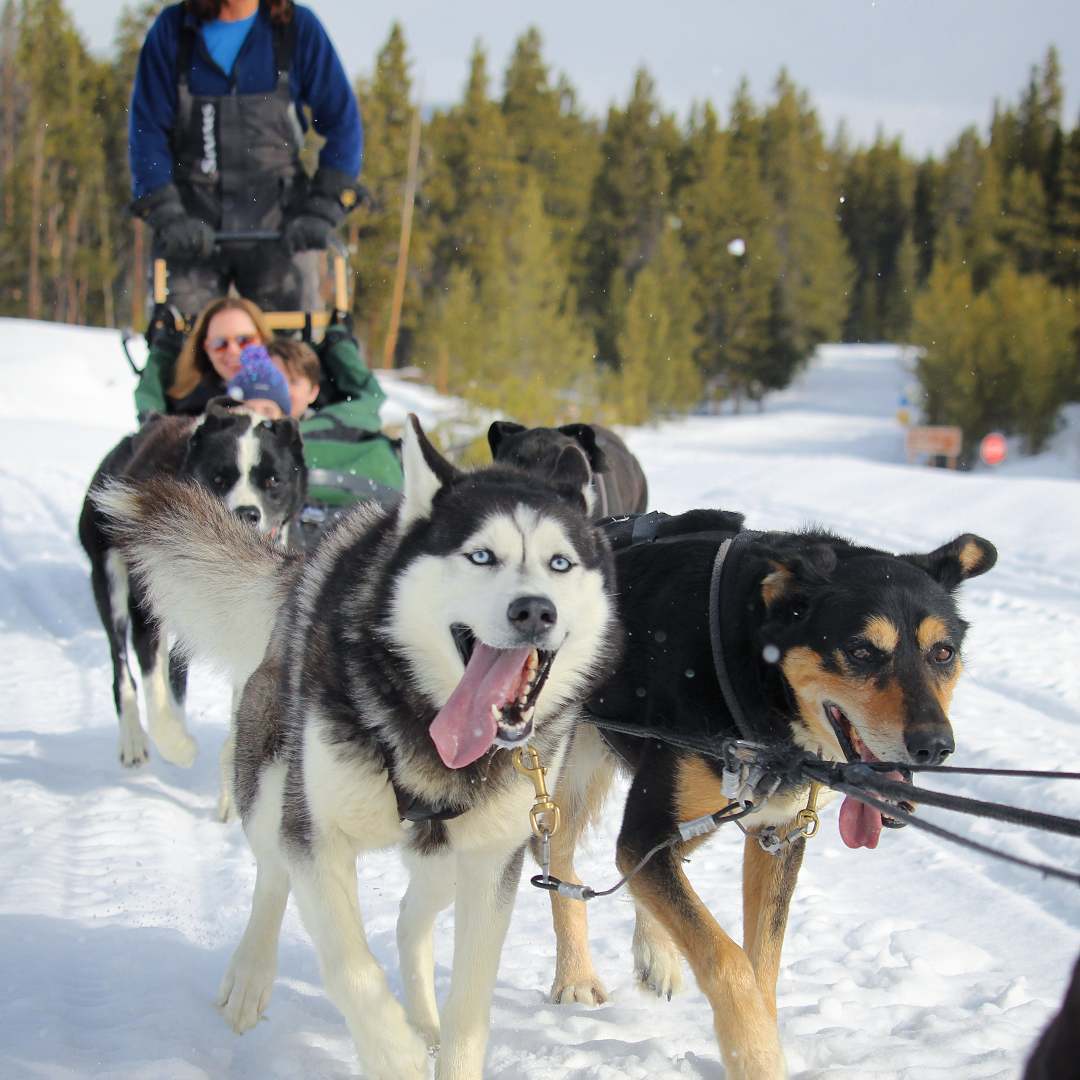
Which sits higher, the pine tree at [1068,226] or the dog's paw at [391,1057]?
the pine tree at [1068,226]

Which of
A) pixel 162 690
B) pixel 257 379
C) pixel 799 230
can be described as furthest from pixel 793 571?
pixel 799 230

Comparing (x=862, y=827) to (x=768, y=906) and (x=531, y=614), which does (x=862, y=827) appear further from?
(x=531, y=614)

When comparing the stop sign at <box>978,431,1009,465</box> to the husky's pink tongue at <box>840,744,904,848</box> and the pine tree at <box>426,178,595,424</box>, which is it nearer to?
the pine tree at <box>426,178,595,424</box>

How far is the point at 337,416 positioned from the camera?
521 cm

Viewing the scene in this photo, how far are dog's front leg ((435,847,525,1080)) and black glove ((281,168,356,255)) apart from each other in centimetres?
376

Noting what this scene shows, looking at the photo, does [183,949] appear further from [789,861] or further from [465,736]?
[789,861]

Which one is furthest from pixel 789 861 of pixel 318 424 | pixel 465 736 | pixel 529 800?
pixel 318 424

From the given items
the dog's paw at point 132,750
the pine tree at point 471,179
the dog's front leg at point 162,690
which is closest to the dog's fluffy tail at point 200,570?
the dog's front leg at point 162,690

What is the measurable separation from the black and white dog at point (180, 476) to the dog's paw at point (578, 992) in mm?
1972

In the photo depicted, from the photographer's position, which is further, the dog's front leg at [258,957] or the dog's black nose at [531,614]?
the dog's front leg at [258,957]

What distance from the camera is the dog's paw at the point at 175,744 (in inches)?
165

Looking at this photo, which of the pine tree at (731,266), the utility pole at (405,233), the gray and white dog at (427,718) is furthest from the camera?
the pine tree at (731,266)

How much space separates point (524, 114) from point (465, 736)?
46375 mm

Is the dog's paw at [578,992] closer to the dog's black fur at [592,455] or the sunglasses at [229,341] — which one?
the dog's black fur at [592,455]
